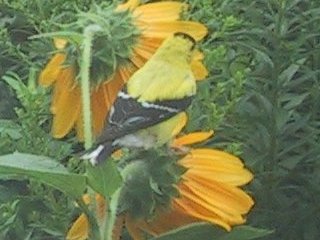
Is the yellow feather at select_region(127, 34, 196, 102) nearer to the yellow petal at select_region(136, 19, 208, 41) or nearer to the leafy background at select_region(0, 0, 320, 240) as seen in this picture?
the yellow petal at select_region(136, 19, 208, 41)

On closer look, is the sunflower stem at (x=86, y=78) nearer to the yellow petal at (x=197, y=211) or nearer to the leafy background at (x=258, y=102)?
the yellow petal at (x=197, y=211)

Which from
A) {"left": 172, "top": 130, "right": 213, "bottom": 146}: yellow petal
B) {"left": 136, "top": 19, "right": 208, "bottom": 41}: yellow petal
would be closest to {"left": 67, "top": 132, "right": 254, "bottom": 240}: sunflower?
{"left": 172, "top": 130, "right": 213, "bottom": 146}: yellow petal

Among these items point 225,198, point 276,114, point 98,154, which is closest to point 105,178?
point 98,154

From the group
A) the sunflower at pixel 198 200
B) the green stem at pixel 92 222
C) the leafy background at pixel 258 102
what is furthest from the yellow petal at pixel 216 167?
the leafy background at pixel 258 102

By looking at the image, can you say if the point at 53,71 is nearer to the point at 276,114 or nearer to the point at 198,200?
Result: the point at 198,200

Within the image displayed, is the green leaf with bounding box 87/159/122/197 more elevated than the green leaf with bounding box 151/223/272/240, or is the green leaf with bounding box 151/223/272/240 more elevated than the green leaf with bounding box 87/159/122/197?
the green leaf with bounding box 87/159/122/197

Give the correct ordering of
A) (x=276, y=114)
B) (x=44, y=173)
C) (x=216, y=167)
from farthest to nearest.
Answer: (x=276, y=114), (x=216, y=167), (x=44, y=173)
